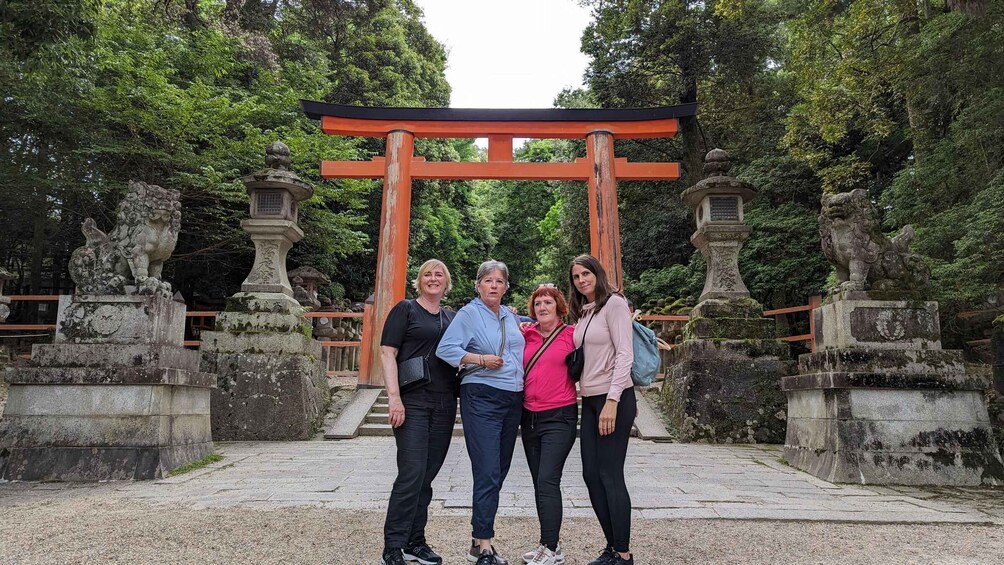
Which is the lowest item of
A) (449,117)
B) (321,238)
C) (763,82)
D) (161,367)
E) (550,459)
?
(550,459)

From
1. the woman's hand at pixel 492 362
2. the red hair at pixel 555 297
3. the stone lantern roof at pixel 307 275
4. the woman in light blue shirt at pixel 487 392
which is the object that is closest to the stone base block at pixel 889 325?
the red hair at pixel 555 297

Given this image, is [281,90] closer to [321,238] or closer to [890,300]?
[321,238]

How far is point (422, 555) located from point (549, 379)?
0.92 meters

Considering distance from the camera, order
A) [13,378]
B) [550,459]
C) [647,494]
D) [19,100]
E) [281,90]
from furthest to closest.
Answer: [281,90] < [19,100] < [13,378] < [647,494] < [550,459]

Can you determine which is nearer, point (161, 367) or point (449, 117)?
point (161, 367)

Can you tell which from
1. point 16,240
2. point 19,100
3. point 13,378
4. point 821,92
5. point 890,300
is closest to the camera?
point 13,378

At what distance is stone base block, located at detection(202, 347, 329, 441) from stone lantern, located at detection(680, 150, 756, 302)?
16.5 feet

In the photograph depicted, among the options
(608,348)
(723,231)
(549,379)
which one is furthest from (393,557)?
(723,231)

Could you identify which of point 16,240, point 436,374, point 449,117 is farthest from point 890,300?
point 16,240

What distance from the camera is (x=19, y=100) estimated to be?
32.0 ft

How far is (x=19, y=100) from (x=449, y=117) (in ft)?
22.4

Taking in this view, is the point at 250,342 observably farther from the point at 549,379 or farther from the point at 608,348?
the point at 608,348

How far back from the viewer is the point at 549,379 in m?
2.73

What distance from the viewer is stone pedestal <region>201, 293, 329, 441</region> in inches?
272
